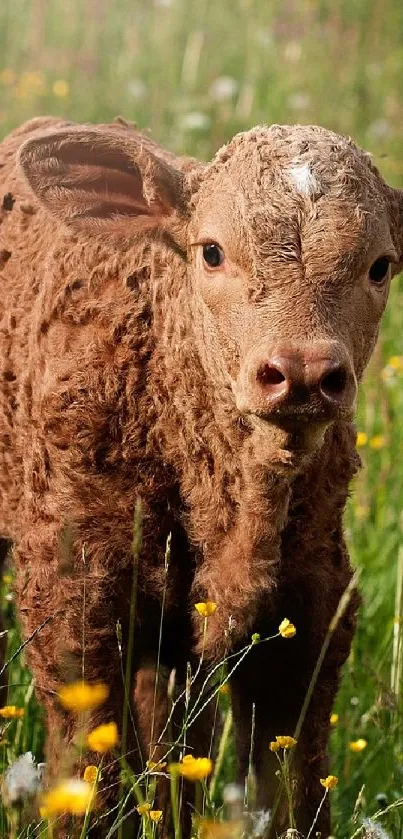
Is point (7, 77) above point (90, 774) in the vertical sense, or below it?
above

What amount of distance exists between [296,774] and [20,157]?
192cm

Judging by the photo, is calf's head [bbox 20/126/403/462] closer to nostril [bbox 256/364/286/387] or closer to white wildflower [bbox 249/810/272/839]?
nostril [bbox 256/364/286/387]

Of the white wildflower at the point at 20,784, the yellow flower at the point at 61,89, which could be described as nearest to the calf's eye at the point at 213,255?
the white wildflower at the point at 20,784

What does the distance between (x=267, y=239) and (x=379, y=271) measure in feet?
1.37

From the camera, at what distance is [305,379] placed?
310 centimetres

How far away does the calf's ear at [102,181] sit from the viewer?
3.96 meters

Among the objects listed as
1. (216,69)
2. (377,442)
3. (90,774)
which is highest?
(216,69)

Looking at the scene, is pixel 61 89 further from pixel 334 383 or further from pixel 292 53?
pixel 334 383

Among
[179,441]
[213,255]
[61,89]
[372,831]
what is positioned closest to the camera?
[372,831]

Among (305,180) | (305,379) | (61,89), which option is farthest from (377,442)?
(61,89)

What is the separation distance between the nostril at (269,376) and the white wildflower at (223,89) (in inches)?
286

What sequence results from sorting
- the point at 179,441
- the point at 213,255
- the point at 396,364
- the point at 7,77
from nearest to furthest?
the point at 213,255
the point at 179,441
the point at 396,364
the point at 7,77

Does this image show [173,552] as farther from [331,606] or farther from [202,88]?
[202,88]

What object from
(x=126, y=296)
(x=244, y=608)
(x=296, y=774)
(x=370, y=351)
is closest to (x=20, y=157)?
(x=126, y=296)
